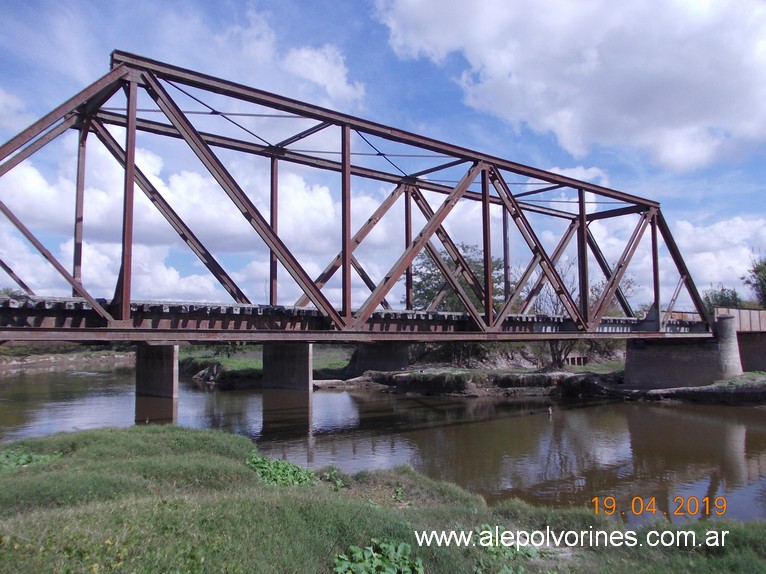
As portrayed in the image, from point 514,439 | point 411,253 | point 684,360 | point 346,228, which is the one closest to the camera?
point 346,228

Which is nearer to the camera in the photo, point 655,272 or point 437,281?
point 655,272

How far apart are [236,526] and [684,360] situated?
3924 cm

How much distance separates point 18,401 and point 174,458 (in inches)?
1335

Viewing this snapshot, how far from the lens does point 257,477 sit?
12648 mm

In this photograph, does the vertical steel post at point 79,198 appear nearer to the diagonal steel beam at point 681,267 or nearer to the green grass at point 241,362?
the diagonal steel beam at point 681,267

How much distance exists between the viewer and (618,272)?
102ft

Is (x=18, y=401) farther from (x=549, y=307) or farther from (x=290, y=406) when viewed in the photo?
(x=549, y=307)

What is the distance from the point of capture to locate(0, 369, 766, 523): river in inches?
664

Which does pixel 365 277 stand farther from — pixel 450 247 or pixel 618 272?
pixel 618 272

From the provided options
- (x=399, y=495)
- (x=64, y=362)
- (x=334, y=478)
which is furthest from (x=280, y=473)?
(x=64, y=362)

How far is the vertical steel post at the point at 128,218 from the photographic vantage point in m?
14.3

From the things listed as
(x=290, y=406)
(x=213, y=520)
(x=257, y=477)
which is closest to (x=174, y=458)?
(x=257, y=477)

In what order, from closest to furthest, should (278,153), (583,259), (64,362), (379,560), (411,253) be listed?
(379,560)
(411,253)
(278,153)
(583,259)
(64,362)

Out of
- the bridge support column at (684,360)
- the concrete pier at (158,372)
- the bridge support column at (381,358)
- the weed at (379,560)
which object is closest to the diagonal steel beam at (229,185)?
the weed at (379,560)
